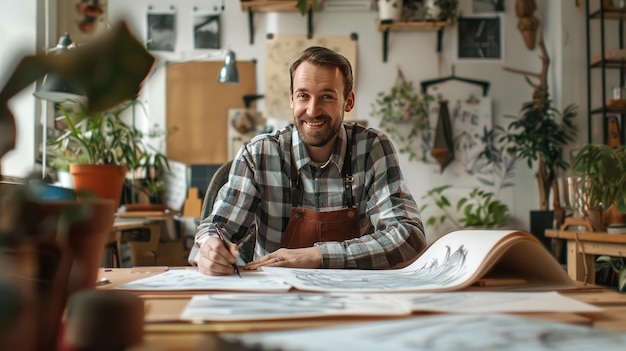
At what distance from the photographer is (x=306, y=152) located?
1.65m

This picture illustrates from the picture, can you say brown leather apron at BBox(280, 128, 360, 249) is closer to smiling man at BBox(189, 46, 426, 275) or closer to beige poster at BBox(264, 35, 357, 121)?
smiling man at BBox(189, 46, 426, 275)

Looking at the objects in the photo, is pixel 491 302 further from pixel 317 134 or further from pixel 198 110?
pixel 198 110

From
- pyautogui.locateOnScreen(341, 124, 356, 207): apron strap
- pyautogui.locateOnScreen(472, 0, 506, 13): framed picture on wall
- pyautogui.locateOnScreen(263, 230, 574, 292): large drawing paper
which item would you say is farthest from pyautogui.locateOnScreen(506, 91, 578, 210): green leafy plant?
pyautogui.locateOnScreen(263, 230, 574, 292): large drawing paper

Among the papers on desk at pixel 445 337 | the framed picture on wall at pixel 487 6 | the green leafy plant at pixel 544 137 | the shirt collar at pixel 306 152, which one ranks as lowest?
the papers on desk at pixel 445 337

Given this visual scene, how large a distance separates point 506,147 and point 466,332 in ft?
12.4

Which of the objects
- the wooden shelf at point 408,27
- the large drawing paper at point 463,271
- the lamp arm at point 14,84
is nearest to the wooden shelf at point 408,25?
the wooden shelf at point 408,27

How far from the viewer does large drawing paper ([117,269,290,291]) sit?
0.79m

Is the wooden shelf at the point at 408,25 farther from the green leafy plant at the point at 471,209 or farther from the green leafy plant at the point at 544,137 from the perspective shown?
the green leafy plant at the point at 471,209

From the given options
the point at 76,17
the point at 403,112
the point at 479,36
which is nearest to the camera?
the point at 76,17

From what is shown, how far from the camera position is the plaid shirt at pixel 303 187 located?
1512 mm

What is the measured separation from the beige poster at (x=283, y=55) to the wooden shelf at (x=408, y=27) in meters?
0.21

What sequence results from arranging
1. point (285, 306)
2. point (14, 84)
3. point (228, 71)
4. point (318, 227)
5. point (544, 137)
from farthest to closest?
point (544, 137) → point (228, 71) → point (318, 227) → point (285, 306) → point (14, 84)

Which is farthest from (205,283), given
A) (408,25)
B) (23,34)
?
(408,25)

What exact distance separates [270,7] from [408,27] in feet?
3.17
